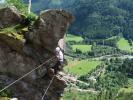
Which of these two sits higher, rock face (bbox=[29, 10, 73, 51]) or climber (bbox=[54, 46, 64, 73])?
rock face (bbox=[29, 10, 73, 51])

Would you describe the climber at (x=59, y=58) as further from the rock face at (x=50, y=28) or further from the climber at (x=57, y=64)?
the rock face at (x=50, y=28)

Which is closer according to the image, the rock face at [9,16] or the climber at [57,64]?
the climber at [57,64]

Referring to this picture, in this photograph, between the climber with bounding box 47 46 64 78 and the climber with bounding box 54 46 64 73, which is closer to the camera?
the climber with bounding box 47 46 64 78

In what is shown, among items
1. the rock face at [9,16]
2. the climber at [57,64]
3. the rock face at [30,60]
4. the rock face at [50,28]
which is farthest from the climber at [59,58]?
the rock face at [9,16]

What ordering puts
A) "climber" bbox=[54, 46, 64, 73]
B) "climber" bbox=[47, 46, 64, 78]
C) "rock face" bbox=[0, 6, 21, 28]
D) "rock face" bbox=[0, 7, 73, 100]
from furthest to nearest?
"rock face" bbox=[0, 6, 21, 28] → "climber" bbox=[54, 46, 64, 73] → "climber" bbox=[47, 46, 64, 78] → "rock face" bbox=[0, 7, 73, 100]

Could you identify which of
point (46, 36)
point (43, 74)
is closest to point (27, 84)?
point (43, 74)

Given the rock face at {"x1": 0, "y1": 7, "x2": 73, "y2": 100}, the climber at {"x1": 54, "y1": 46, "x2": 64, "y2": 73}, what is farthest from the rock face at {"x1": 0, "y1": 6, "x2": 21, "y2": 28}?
the climber at {"x1": 54, "y1": 46, "x2": 64, "y2": 73}

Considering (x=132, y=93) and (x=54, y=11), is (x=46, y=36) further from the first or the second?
(x=132, y=93)

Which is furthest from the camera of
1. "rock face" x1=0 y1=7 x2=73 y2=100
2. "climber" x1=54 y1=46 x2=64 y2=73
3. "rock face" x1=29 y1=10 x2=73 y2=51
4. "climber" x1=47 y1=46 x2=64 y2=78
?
"climber" x1=54 y1=46 x2=64 y2=73

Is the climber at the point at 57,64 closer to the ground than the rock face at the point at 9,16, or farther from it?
closer to the ground

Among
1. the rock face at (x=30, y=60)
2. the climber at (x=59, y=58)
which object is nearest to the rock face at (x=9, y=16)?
the rock face at (x=30, y=60)

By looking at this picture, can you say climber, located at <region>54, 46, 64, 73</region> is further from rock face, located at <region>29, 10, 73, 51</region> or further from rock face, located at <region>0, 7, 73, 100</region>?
rock face, located at <region>29, 10, 73, 51</region>

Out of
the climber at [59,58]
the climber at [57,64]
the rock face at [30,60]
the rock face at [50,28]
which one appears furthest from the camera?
the climber at [59,58]

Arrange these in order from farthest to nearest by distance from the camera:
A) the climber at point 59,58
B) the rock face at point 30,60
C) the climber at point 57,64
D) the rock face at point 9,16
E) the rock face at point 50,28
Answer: the rock face at point 9,16, the climber at point 59,58, the climber at point 57,64, the rock face at point 30,60, the rock face at point 50,28
